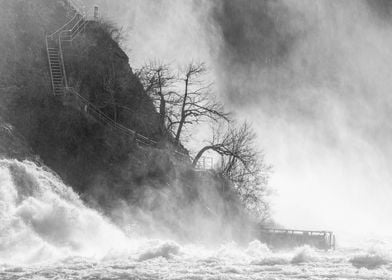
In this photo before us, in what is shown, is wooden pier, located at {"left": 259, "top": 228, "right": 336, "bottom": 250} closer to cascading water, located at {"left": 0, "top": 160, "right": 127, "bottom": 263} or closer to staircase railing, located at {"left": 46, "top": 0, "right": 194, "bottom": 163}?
staircase railing, located at {"left": 46, "top": 0, "right": 194, "bottom": 163}

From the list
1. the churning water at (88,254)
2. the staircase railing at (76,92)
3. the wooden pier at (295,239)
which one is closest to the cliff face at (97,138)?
the staircase railing at (76,92)

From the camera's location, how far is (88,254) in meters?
40.9

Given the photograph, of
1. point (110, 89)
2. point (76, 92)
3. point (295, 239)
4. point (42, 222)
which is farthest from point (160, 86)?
point (42, 222)

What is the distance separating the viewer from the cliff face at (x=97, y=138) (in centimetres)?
5194

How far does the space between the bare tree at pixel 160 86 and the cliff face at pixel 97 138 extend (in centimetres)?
230

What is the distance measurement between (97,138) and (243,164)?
1979cm

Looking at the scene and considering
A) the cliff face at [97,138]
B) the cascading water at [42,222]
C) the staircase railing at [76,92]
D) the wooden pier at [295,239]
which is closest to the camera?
the cascading water at [42,222]

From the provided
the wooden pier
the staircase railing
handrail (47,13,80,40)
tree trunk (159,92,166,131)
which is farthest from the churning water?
tree trunk (159,92,166,131)

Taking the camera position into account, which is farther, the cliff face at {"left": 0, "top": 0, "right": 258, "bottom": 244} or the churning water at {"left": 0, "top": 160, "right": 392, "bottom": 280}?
the cliff face at {"left": 0, "top": 0, "right": 258, "bottom": 244}

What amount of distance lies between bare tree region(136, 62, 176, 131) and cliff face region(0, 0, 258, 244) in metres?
2.30

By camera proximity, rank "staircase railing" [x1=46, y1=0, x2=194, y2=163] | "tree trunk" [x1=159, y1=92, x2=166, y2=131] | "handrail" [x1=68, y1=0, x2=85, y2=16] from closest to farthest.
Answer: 1. "staircase railing" [x1=46, y1=0, x2=194, y2=163]
2. "tree trunk" [x1=159, y1=92, x2=166, y2=131]
3. "handrail" [x1=68, y1=0, x2=85, y2=16]

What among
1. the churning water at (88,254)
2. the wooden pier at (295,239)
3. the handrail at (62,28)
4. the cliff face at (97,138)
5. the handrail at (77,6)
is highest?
the handrail at (77,6)

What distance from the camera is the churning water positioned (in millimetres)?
34938

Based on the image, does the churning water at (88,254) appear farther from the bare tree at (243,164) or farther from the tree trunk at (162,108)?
the bare tree at (243,164)
